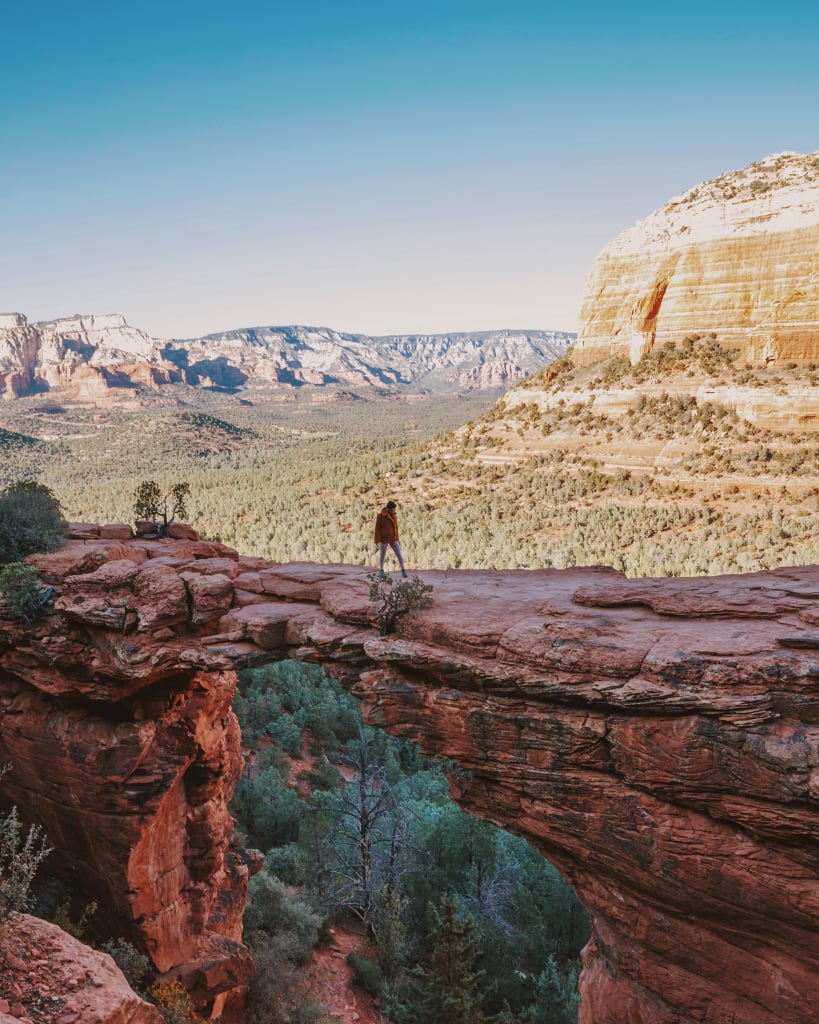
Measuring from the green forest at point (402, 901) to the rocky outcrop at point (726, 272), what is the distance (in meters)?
41.2

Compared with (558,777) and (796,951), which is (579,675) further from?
(796,951)

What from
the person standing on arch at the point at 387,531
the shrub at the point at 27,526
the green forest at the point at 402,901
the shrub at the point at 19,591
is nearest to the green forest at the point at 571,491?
the green forest at the point at 402,901

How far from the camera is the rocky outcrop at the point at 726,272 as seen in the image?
45094 mm

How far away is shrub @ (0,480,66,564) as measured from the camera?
1372 centimetres

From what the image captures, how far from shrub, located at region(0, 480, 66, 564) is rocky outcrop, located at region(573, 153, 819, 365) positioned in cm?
4790

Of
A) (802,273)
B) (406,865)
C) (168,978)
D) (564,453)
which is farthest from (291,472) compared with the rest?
(168,978)

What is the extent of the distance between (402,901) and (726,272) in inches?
1994

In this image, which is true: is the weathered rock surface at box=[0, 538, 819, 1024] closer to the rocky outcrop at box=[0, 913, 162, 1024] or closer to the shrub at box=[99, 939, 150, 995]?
the shrub at box=[99, 939, 150, 995]

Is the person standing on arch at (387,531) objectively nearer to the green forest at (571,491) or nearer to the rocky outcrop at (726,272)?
the green forest at (571,491)

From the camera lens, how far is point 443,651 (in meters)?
9.41

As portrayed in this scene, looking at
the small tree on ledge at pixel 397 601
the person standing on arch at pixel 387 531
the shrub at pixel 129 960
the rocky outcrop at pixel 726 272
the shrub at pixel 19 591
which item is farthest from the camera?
the rocky outcrop at pixel 726 272

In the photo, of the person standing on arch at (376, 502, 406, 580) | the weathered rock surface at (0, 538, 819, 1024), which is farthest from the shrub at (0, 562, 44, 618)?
the person standing on arch at (376, 502, 406, 580)

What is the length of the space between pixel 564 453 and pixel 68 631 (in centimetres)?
4493

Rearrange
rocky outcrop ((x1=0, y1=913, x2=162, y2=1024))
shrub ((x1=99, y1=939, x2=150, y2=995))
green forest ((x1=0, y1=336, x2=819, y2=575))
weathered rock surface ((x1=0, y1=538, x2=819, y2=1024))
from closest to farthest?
rocky outcrop ((x1=0, y1=913, x2=162, y2=1024)), weathered rock surface ((x1=0, y1=538, x2=819, y2=1024)), shrub ((x1=99, y1=939, x2=150, y2=995)), green forest ((x1=0, y1=336, x2=819, y2=575))
